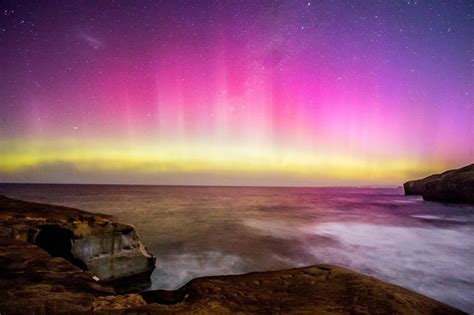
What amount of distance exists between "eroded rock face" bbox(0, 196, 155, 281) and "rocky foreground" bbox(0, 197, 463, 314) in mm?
2346

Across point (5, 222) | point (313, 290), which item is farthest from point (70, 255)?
point (313, 290)

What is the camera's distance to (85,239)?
883 cm

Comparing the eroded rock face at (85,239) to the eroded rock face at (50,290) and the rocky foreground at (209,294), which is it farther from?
the eroded rock face at (50,290)

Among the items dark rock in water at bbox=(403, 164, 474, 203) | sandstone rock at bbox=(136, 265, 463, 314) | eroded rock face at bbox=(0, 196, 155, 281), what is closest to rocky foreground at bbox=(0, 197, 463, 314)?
sandstone rock at bbox=(136, 265, 463, 314)

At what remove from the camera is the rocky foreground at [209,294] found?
3.65 m

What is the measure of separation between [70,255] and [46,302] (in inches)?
229

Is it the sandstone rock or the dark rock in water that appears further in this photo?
the dark rock in water

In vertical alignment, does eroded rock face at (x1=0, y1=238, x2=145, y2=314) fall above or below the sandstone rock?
above

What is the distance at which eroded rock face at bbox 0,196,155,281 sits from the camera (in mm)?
8516

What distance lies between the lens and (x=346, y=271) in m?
6.07

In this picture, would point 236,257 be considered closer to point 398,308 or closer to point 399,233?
point 398,308

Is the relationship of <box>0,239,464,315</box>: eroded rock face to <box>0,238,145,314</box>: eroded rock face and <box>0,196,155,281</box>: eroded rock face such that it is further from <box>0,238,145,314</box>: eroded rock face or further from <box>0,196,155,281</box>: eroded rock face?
<box>0,196,155,281</box>: eroded rock face

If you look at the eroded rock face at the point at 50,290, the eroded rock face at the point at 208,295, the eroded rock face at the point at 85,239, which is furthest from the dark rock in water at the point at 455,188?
the eroded rock face at the point at 50,290

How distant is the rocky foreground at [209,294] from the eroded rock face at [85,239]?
2.35 m
